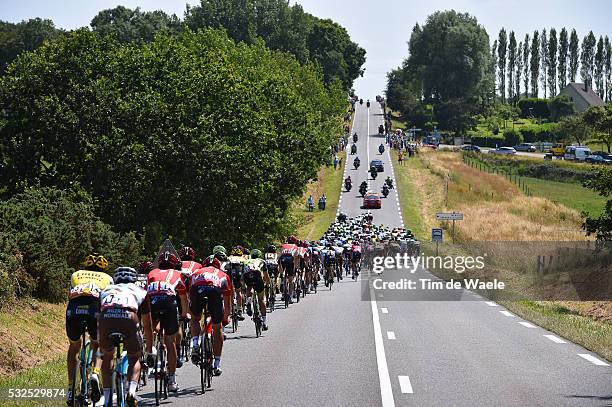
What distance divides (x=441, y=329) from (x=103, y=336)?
11.7 meters

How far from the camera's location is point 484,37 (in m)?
151

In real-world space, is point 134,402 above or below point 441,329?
above

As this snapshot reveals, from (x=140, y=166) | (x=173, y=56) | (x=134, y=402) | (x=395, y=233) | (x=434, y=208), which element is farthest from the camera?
(x=434, y=208)

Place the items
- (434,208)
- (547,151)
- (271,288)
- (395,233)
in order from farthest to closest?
(547,151), (434,208), (395,233), (271,288)

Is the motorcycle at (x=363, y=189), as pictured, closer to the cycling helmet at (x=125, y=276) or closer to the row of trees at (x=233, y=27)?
the row of trees at (x=233, y=27)

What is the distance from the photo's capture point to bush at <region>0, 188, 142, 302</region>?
2180 cm

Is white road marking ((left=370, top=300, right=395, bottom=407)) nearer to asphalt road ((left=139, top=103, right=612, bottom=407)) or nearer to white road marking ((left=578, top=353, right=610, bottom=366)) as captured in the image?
asphalt road ((left=139, top=103, right=612, bottom=407))

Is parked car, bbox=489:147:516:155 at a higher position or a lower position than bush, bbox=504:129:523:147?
lower

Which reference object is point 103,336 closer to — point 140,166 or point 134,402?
point 134,402

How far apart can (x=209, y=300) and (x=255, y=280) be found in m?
6.53

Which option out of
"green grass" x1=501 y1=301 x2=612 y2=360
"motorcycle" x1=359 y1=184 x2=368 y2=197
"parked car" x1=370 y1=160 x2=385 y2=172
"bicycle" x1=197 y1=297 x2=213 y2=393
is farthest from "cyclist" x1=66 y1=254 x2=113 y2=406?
"parked car" x1=370 y1=160 x2=385 y2=172

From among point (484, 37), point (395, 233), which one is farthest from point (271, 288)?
point (484, 37)

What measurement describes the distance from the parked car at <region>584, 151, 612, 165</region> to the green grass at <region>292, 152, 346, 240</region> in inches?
1143

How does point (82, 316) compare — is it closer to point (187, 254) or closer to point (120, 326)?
point (120, 326)
